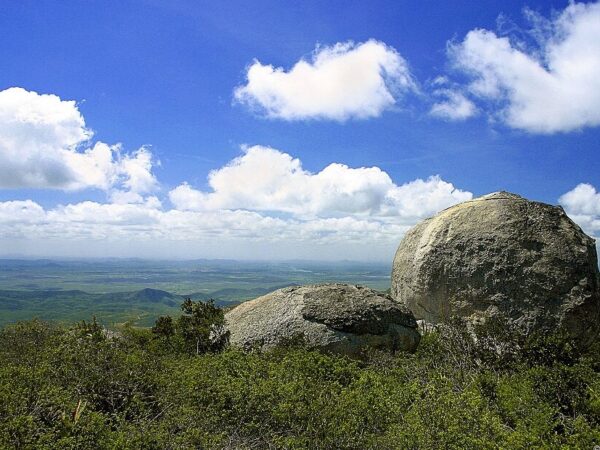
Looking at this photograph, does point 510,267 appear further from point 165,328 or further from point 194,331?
point 165,328

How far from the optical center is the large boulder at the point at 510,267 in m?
15.6

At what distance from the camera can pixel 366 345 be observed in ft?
52.1

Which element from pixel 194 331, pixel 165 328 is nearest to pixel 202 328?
pixel 194 331

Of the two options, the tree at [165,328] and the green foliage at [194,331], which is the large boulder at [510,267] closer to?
the green foliage at [194,331]

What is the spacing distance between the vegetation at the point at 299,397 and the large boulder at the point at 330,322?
86 centimetres

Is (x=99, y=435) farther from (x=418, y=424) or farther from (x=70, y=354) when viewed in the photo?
(x=418, y=424)

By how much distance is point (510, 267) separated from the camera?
52.4ft

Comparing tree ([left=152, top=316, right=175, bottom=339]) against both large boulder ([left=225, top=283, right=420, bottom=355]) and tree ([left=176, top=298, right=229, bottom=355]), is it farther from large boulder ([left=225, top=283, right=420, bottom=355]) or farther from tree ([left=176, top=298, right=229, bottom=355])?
large boulder ([left=225, top=283, right=420, bottom=355])

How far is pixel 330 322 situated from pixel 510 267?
633 cm

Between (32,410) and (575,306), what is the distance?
15.5 metres

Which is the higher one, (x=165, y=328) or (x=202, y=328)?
(x=202, y=328)

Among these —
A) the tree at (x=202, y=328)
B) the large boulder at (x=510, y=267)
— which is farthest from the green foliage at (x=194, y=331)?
the large boulder at (x=510, y=267)

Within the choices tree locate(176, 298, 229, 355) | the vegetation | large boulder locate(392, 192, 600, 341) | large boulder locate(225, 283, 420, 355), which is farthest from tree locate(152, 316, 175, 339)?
large boulder locate(392, 192, 600, 341)

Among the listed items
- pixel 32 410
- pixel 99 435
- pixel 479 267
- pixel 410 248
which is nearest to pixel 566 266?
pixel 479 267
